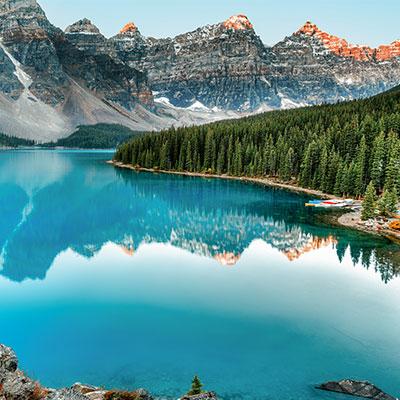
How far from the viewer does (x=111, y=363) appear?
2400 centimetres

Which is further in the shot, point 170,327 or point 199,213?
point 199,213

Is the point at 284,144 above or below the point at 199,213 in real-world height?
above

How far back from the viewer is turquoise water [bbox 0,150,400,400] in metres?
23.5

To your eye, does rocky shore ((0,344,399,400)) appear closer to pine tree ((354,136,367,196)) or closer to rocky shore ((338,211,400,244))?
rocky shore ((338,211,400,244))

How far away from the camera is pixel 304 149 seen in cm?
10812

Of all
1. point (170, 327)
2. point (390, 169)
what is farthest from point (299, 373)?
point (390, 169)

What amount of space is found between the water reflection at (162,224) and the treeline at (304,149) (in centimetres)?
1009

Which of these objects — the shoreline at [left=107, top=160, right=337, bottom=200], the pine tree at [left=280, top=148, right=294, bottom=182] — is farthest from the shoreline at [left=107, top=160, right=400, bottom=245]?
the pine tree at [left=280, top=148, right=294, bottom=182]

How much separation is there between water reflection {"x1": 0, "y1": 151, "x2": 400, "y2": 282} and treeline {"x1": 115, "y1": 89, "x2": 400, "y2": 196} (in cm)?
1009

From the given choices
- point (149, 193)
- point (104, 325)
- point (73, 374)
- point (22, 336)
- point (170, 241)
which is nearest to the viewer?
point (73, 374)

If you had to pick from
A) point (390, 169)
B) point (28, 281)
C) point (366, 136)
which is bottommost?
point (28, 281)

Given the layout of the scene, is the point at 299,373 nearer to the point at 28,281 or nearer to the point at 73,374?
the point at 73,374

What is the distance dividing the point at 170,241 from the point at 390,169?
41651 millimetres

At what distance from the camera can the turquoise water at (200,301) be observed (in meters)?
23.5
